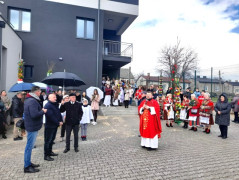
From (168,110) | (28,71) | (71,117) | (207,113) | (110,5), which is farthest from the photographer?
(110,5)

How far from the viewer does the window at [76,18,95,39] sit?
14914mm

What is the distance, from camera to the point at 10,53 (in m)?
10.7

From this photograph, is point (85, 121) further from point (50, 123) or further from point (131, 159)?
point (131, 159)

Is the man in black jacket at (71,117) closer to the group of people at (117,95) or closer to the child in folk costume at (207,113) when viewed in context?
the child in folk costume at (207,113)

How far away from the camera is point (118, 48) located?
701 inches

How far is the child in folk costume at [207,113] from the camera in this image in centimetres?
833

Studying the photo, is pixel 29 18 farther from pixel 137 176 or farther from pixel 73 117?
pixel 137 176

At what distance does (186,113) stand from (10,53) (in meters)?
10.7

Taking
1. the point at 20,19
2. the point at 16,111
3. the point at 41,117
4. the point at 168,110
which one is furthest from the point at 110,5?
the point at 41,117

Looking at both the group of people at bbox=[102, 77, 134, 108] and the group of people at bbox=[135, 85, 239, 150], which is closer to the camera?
the group of people at bbox=[135, 85, 239, 150]

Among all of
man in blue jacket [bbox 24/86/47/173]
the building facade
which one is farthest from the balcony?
man in blue jacket [bbox 24/86/47/173]

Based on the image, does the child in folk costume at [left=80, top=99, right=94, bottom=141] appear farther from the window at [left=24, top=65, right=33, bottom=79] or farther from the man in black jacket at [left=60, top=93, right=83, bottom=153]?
the window at [left=24, top=65, right=33, bottom=79]

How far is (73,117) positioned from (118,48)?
13.3 meters

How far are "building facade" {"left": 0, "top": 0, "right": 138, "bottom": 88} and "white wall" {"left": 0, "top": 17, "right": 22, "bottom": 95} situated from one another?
1735 mm
